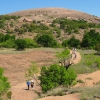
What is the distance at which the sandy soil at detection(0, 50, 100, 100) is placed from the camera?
933 inches

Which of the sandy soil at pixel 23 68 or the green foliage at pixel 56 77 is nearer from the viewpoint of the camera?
the green foliage at pixel 56 77

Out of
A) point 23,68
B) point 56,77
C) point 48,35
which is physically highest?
point 48,35

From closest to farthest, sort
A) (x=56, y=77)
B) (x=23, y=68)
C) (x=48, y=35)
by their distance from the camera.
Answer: (x=56, y=77)
(x=23, y=68)
(x=48, y=35)

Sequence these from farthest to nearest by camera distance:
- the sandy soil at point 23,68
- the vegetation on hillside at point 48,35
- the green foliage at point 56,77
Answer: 1. the vegetation on hillside at point 48,35
2. the sandy soil at point 23,68
3. the green foliage at point 56,77

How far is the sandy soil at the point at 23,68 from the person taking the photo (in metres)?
23.7

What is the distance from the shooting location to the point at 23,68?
37656 mm

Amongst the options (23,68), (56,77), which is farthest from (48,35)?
(56,77)

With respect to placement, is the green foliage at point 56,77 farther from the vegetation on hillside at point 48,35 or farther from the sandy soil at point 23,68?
the vegetation on hillside at point 48,35

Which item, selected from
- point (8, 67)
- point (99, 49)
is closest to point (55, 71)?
point (8, 67)

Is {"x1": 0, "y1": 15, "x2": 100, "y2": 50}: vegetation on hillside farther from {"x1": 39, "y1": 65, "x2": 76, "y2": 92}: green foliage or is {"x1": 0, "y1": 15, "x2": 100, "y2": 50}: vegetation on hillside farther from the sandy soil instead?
{"x1": 39, "y1": 65, "x2": 76, "y2": 92}: green foliage

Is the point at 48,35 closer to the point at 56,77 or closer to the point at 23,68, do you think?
the point at 23,68

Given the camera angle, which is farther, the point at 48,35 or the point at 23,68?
the point at 48,35

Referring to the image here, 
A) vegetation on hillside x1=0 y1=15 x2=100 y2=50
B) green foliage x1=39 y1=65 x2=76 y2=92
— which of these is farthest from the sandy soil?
vegetation on hillside x1=0 y1=15 x2=100 y2=50

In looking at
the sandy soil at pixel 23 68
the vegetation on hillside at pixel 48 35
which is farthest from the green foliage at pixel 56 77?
the vegetation on hillside at pixel 48 35
